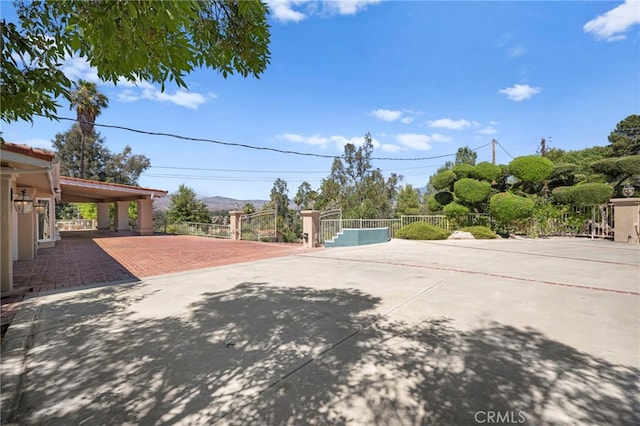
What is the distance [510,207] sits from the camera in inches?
601

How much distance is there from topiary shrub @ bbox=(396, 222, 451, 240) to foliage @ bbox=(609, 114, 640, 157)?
1039 inches

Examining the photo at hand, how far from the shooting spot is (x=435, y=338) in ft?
11.6

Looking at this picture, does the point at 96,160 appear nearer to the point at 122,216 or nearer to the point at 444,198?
the point at 122,216

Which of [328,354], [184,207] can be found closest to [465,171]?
[328,354]

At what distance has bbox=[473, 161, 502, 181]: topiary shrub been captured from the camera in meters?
17.0

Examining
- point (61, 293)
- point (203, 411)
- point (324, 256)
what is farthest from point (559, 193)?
point (61, 293)

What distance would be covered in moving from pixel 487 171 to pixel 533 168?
6.92 feet

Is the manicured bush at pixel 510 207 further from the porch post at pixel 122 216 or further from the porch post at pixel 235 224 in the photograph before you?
the porch post at pixel 122 216

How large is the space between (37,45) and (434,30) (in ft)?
37.5

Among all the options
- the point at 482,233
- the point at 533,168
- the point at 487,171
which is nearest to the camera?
the point at 533,168

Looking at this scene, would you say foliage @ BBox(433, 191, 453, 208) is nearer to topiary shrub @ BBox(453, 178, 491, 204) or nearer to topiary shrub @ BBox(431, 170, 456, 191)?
topiary shrub @ BBox(431, 170, 456, 191)

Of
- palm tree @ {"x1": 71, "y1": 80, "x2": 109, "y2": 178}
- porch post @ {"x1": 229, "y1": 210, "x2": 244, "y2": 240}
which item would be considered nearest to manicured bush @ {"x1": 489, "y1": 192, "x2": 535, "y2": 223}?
porch post @ {"x1": 229, "y1": 210, "x2": 244, "y2": 240}

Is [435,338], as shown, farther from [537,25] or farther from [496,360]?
[537,25]

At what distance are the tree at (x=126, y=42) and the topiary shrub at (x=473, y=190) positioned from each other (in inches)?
644
